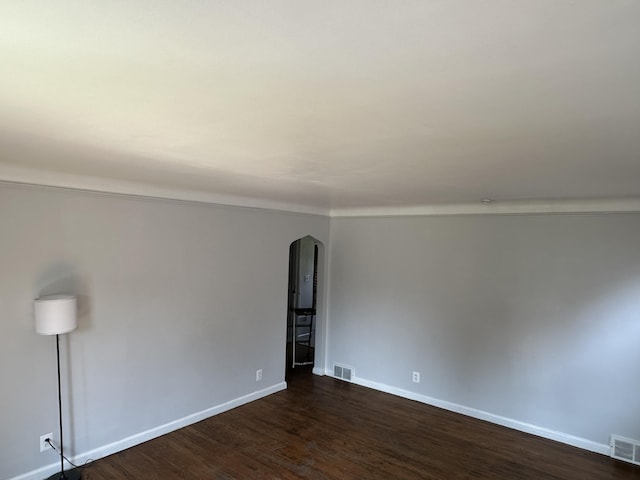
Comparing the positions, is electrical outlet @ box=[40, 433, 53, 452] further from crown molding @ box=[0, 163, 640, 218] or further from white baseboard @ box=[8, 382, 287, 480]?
crown molding @ box=[0, 163, 640, 218]

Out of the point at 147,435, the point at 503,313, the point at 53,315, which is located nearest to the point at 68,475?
the point at 147,435

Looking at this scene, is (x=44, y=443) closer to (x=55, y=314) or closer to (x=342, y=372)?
(x=55, y=314)

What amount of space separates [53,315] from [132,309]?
798 mm

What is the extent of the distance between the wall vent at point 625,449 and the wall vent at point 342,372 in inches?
115

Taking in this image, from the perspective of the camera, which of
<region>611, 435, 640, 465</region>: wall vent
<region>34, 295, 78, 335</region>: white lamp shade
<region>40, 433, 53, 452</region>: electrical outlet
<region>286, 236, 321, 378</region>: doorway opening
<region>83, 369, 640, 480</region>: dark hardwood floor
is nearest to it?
<region>34, 295, 78, 335</region>: white lamp shade

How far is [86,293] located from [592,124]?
11.6 feet

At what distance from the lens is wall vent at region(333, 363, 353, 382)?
537 centimetres

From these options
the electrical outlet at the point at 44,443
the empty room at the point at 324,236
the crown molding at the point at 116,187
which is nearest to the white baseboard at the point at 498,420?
the empty room at the point at 324,236

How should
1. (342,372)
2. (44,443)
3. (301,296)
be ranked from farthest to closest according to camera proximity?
(301,296), (342,372), (44,443)

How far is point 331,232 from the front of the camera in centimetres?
562

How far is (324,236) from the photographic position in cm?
553

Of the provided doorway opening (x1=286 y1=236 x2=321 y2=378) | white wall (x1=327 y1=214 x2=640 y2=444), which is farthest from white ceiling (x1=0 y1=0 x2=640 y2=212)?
doorway opening (x1=286 y1=236 x2=321 y2=378)

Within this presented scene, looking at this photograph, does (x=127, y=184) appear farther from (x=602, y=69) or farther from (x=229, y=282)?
(x=602, y=69)

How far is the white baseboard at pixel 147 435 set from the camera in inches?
116
